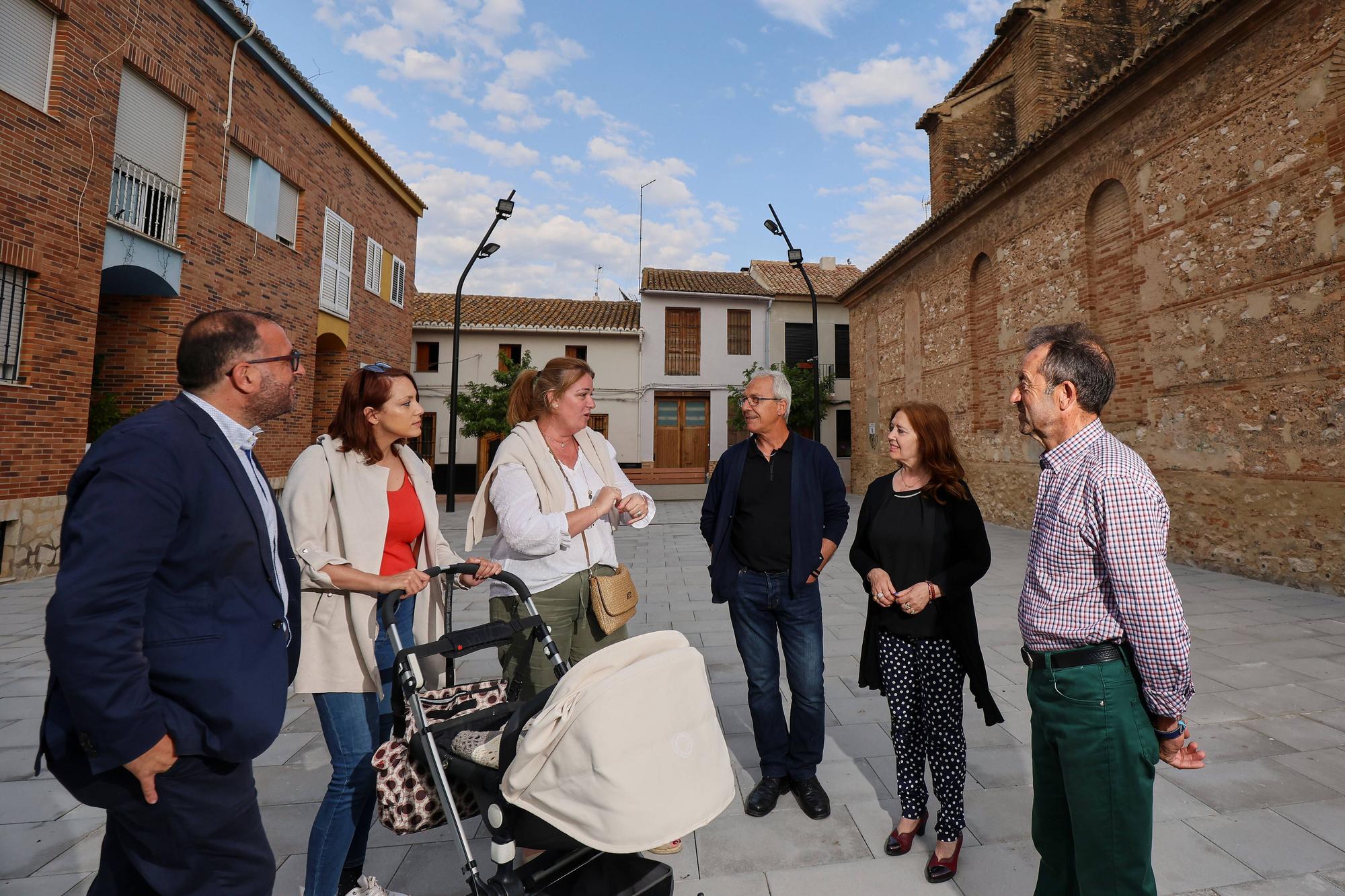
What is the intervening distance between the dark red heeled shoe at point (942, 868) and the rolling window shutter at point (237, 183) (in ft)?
46.6

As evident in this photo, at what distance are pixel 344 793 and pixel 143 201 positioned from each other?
38.0 ft

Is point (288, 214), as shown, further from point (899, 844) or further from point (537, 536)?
point (899, 844)

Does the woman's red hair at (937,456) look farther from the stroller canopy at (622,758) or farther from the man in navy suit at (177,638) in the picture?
the man in navy suit at (177,638)

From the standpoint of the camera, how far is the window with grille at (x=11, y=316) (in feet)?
25.3

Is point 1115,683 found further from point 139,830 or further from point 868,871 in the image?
point 139,830

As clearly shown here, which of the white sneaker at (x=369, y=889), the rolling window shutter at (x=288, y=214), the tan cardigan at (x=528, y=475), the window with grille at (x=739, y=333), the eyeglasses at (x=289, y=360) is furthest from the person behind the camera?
the window with grille at (x=739, y=333)

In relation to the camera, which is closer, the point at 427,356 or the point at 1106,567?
the point at 1106,567

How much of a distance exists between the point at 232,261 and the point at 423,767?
42.5 ft

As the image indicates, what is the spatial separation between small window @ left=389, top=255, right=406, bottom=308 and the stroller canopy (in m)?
18.9

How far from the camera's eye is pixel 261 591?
1.68 metres

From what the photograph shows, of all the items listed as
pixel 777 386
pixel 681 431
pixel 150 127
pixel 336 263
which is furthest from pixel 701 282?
pixel 777 386

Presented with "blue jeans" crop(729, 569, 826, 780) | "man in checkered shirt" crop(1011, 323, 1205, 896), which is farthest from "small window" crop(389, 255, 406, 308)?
"man in checkered shirt" crop(1011, 323, 1205, 896)

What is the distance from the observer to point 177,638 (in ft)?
4.86

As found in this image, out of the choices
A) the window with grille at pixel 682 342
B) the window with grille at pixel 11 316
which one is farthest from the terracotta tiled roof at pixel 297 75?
the window with grille at pixel 682 342
